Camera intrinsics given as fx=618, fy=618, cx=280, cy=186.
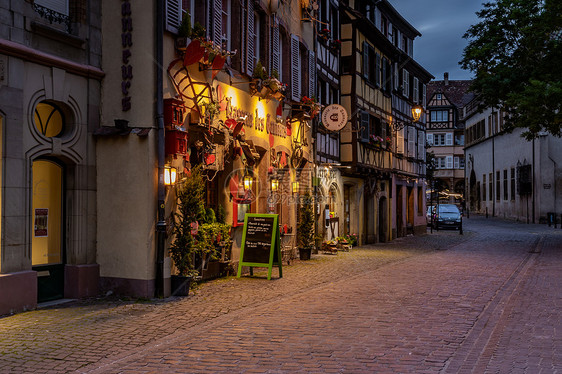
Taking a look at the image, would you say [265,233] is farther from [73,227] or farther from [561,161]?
[561,161]

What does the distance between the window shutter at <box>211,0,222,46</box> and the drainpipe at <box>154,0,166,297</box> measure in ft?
6.81

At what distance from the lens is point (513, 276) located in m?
13.7

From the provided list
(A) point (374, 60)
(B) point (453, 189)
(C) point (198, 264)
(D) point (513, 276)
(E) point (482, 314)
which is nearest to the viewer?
(E) point (482, 314)

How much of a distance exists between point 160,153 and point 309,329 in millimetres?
4022

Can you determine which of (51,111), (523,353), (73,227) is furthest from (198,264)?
(523,353)

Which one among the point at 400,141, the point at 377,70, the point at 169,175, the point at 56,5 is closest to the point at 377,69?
the point at 377,70

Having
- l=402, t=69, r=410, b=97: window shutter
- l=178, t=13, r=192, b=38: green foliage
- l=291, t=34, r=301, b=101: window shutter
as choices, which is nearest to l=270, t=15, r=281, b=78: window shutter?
l=291, t=34, r=301, b=101: window shutter

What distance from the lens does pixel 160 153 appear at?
10.1 m

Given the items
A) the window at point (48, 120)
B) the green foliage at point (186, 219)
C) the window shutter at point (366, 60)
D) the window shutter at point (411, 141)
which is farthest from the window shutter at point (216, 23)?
the window shutter at point (411, 141)

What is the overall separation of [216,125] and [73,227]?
355 centimetres

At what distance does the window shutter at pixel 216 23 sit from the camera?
12078 mm

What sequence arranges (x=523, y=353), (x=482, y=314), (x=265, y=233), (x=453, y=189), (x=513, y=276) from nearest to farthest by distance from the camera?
1. (x=523, y=353)
2. (x=482, y=314)
3. (x=265, y=233)
4. (x=513, y=276)
5. (x=453, y=189)

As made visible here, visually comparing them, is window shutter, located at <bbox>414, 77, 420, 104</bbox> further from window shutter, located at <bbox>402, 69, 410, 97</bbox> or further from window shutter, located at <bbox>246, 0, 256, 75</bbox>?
window shutter, located at <bbox>246, 0, 256, 75</bbox>

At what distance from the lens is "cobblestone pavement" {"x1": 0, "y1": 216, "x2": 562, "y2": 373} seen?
6.12 metres
